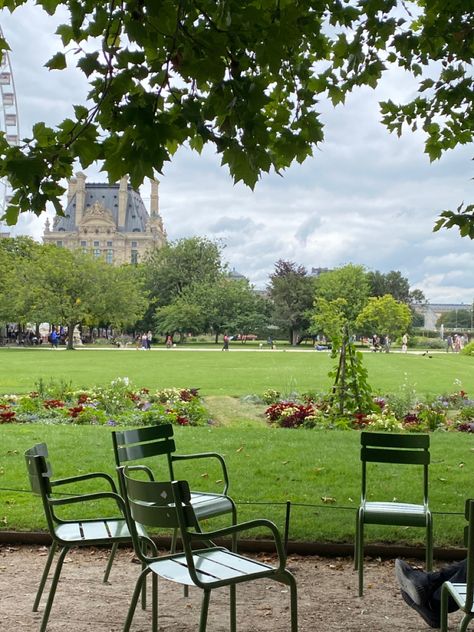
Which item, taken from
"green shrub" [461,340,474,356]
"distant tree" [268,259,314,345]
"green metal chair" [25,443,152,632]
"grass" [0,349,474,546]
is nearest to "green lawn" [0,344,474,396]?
"grass" [0,349,474,546]

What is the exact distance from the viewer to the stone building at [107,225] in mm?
130750

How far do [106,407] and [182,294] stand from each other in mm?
61565

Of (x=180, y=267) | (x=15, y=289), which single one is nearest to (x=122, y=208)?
(x=180, y=267)

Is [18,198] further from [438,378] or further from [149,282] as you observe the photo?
[149,282]

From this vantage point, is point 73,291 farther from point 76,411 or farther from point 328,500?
point 328,500

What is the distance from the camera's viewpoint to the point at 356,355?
483 inches

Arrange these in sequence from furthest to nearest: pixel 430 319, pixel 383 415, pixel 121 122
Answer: pixel 430 319 → pixel 383 415 → pixel 121 122

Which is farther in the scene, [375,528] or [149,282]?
[149,282]

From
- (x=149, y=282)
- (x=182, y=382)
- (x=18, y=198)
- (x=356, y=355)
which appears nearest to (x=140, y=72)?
(x=18, y=198)

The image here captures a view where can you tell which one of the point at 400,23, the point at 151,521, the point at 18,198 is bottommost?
the point at 151,521

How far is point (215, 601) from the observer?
4945mm

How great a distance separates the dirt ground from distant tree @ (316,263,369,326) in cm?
6558

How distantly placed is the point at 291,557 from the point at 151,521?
8.71 ft

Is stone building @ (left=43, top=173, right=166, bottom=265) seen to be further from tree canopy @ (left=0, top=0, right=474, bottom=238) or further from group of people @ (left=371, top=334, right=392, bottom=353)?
tree canopy @ (left=0, top=0, right=474, bottom=238)
